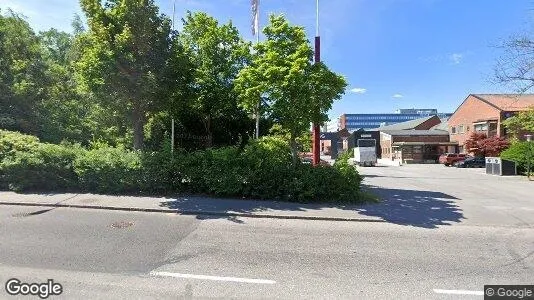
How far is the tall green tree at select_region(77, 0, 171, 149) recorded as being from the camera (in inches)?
439

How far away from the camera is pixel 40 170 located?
38.0 ft

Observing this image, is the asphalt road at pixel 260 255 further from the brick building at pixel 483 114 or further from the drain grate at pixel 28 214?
the brick building at pixel 483 114

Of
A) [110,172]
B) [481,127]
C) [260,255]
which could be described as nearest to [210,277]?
[260,255]

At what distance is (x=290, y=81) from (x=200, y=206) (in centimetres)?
446

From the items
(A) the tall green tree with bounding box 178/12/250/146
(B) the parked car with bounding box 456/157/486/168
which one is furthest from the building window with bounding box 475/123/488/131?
(A) the tall green tree with bounding box 178/12/250/146

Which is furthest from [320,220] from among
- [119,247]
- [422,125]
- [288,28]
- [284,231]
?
[422,125]

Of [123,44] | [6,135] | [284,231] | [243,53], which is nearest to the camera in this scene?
[284,231]

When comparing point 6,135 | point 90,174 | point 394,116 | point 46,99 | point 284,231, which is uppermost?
point 394,116

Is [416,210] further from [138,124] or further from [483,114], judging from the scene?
[483,114]

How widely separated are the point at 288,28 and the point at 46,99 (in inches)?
666

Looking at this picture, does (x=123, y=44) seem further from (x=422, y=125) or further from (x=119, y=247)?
(x=422, y=125)

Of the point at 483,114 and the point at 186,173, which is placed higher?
the point at 483,114

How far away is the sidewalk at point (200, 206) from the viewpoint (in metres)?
9.27

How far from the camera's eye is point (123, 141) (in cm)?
1786
